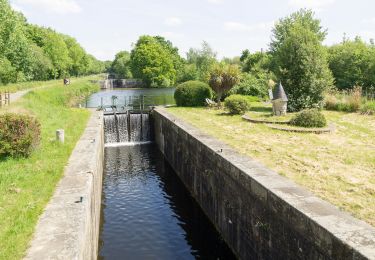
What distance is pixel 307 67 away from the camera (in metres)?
21.8

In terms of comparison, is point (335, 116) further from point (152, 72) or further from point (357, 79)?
point (152, 72)

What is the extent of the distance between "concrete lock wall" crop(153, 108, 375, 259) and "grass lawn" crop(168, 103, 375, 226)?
77 centimetres

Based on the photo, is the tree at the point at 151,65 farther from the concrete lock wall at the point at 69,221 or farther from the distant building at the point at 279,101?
the concrete lock wall at the point at 69,221

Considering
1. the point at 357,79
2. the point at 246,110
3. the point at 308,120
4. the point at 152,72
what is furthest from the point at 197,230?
the point at 152,72

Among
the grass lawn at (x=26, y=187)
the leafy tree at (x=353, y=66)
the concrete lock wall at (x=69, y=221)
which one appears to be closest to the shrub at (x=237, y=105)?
the grass lawn at (x=26, y=187)

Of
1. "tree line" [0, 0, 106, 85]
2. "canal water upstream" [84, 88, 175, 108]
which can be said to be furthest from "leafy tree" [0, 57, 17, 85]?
"canal water upstream" [84, 88, 175, 108]

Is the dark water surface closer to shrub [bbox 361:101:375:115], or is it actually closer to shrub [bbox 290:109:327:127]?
shrub [bbox 290:109:327:127]

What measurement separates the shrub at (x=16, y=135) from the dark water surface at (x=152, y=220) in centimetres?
363

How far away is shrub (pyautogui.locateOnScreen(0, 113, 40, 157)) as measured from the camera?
11.2 meters

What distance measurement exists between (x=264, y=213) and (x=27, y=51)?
4430cm

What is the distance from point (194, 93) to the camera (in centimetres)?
2866

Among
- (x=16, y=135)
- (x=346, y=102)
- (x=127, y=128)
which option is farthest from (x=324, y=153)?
(x=127, y=128)

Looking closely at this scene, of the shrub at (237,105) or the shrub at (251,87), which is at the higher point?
the shrub at (251,87)

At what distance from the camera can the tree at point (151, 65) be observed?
83438mm
